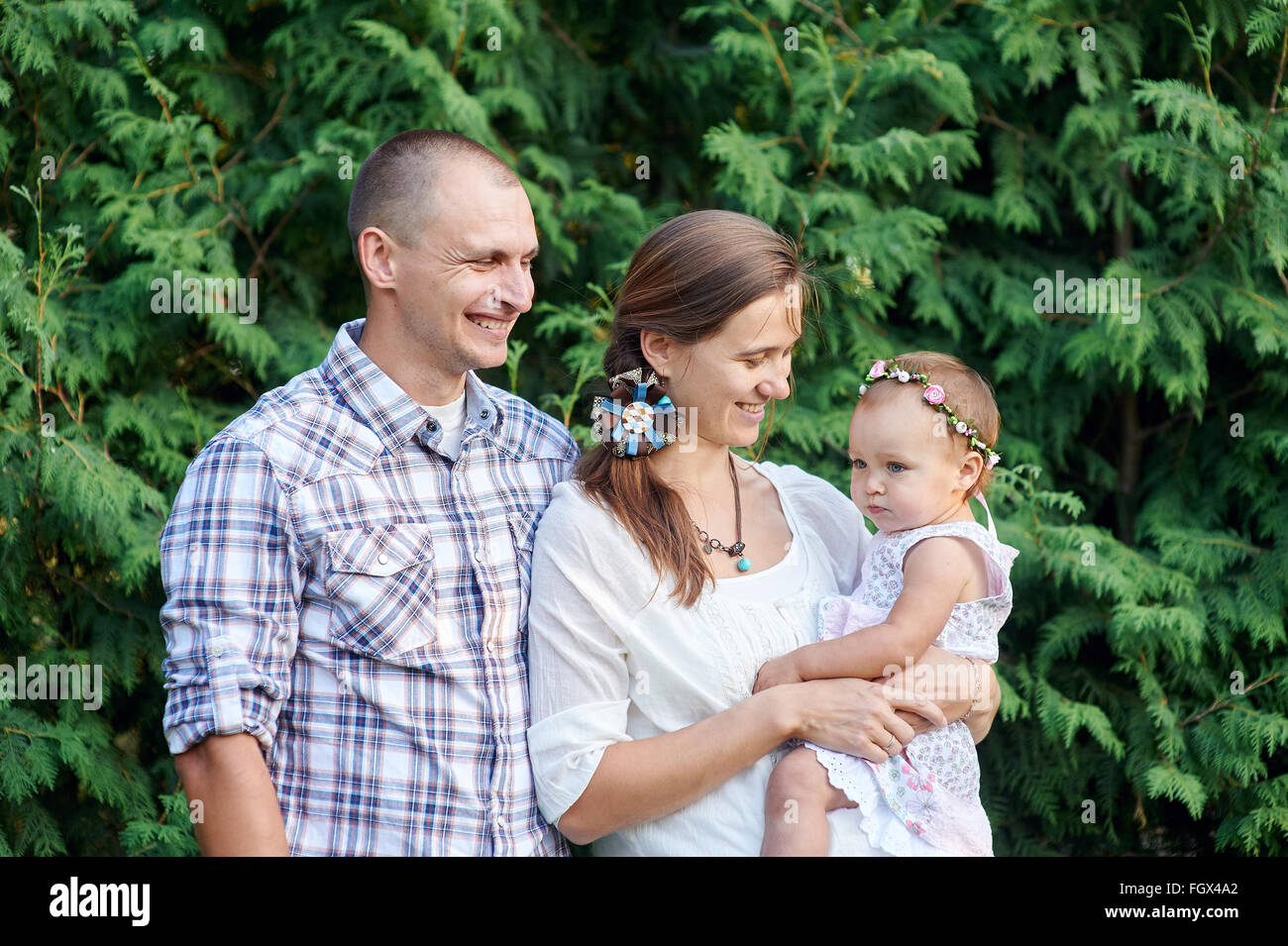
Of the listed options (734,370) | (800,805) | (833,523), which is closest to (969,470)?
(833,523)

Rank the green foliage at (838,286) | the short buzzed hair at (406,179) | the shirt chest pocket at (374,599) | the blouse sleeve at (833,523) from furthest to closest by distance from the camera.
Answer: the green foliage at (838,286) → the blouse sleeve at (833,523) → the short buzzed hair at (406,179) → the shirt chest pocket at (374,599)

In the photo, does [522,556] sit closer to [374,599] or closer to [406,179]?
[374,599]

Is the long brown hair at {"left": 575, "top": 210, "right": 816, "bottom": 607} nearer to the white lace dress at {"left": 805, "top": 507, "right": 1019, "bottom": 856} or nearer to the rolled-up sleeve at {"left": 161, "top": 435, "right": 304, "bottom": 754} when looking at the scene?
the white lace dress at {"left": 805, "top": 507, "right": 1019, "bottom": 856}

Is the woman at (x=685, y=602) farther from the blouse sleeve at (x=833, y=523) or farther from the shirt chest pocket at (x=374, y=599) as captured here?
the shirt chest pocket at (x=374, y=599)

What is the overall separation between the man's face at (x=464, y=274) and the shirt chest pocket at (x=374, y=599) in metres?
0.45

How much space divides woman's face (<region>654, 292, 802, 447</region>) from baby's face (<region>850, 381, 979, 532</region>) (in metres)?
0.23

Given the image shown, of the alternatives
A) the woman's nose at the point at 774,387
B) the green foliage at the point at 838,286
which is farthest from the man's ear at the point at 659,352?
the green foliage at the point at 838,286

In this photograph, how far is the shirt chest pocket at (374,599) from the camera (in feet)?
7.00

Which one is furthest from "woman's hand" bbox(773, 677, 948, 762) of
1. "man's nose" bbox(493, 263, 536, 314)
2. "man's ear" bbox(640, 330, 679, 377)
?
"man's nose" bbox(493, 263, 536, 314)

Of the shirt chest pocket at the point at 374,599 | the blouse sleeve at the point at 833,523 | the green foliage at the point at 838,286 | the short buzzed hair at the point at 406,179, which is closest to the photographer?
the shirt chest pocket at the point at 374,599

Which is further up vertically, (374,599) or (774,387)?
(774,387)

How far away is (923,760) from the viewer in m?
2.34

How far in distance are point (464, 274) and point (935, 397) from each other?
3.41 feet
